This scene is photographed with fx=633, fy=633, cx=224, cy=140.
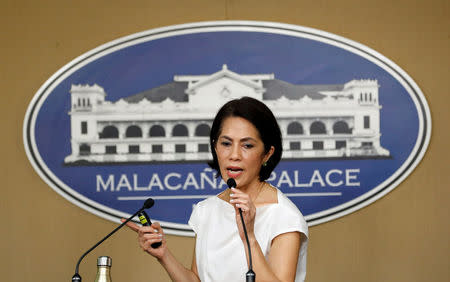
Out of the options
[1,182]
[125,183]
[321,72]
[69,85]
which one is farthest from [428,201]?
[1,182]

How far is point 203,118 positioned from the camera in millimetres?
3318

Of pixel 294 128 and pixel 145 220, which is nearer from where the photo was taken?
pixel 145 220

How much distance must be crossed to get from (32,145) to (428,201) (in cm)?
207

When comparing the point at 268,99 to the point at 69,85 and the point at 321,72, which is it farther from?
the point at 69,85

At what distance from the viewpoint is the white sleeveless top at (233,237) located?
6.82ft

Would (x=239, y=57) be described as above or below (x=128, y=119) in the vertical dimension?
above

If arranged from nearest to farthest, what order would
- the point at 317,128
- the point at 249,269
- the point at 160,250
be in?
1. the point at 249,269
2. the point at 160,250
3. the point at 317,128

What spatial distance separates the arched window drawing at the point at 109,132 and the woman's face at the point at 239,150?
4.14 feet

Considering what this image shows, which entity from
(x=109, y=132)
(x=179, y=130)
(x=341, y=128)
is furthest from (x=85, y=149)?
(x=341, y=128)

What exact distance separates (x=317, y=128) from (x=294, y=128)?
119 mm

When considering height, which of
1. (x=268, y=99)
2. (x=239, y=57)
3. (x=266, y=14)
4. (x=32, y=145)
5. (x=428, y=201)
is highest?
(x=266, y=14)

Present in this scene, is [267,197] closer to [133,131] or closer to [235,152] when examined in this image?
[235,152]

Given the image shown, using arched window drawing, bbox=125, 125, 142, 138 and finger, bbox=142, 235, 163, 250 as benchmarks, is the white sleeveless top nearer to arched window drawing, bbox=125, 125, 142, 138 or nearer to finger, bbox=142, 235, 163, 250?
finger, bbox=142, 235, 163, 250

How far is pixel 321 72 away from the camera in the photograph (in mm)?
3301
